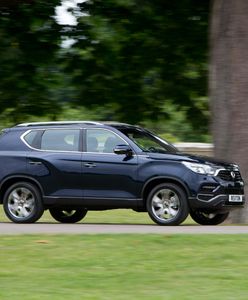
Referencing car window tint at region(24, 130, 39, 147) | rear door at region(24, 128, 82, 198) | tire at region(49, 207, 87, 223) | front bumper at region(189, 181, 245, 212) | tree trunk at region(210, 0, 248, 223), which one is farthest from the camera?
tire at region(49, 207, 87, 223)

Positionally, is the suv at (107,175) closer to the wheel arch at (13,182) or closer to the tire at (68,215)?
the wheel arch at (13,182)

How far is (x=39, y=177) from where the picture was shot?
1756 cm

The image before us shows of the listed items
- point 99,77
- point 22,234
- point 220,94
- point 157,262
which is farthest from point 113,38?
point 157,262

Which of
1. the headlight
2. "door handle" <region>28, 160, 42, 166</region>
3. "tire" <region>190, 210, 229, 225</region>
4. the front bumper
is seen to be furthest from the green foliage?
the front bumper

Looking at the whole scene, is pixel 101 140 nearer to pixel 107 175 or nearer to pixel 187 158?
pixel 107 175

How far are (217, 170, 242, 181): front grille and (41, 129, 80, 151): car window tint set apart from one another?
2577 millimetres

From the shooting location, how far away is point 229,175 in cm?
1694

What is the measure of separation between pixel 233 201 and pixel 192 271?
6.19 m

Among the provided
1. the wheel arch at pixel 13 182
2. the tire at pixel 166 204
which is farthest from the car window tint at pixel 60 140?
the tire at pixel 166 204

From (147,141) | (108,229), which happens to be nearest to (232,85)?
(147,141)

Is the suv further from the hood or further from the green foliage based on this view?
the green foliage

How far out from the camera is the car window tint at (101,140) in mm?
17328

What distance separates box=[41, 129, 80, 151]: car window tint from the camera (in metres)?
17.6

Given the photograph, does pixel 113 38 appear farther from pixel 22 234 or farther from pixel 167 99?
pixel 22 234
